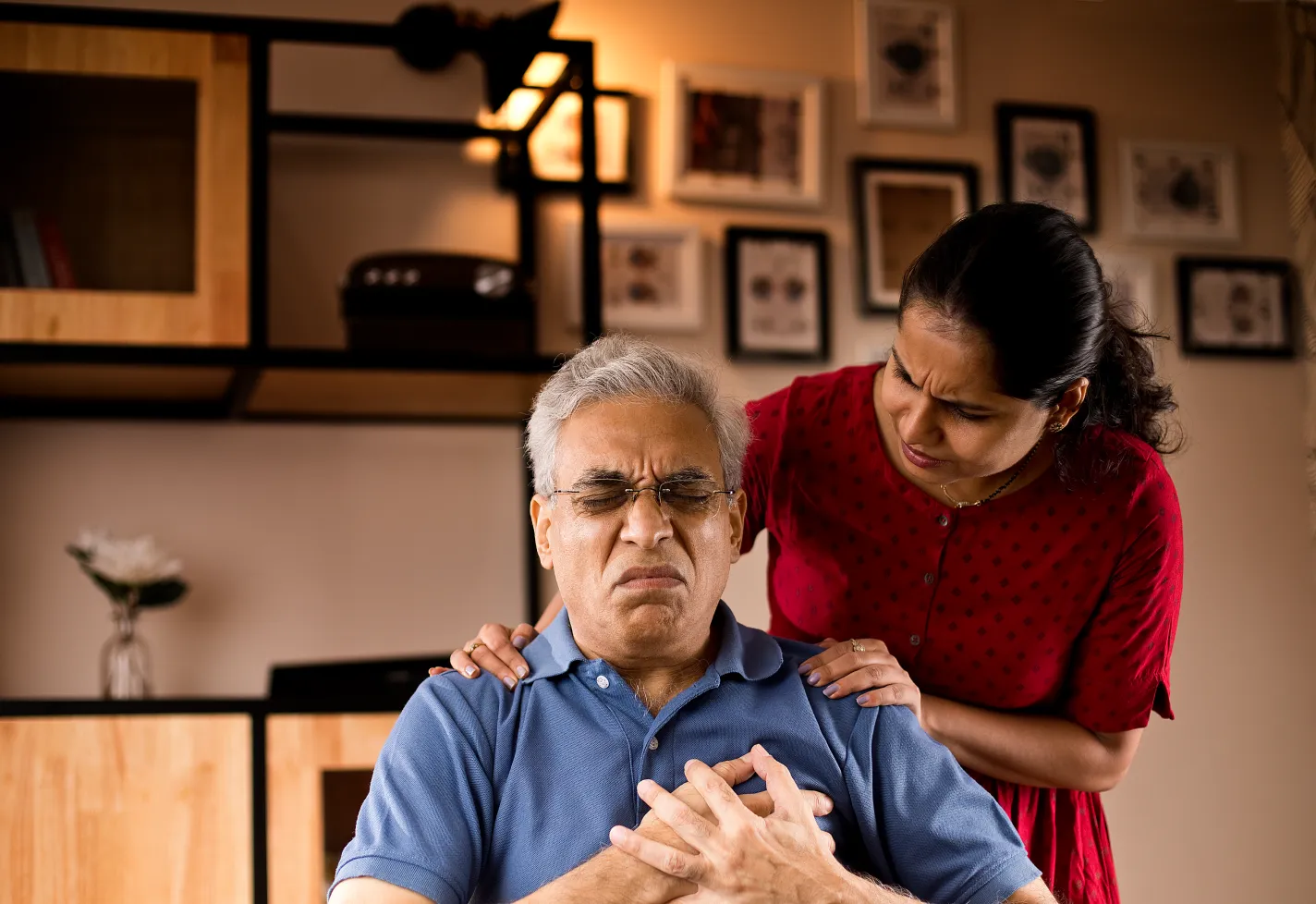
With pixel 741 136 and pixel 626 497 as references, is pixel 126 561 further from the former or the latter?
pixel 741 136

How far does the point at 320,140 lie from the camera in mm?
3021

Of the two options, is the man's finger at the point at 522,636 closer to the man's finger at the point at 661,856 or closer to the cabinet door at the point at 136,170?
the man's finger at the point at 661,856

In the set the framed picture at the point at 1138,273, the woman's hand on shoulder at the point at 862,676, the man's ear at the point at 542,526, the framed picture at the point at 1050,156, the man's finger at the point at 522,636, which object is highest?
the framed picture at the point at 1050,156

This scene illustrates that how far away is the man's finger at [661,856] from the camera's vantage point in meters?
1.39

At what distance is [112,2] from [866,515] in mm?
2186

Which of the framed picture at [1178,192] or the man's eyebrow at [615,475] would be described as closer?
the man's eyebrow at [615,475]

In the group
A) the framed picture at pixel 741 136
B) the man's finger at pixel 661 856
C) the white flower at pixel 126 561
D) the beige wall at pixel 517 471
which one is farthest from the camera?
the framed picture at pixel 741 136

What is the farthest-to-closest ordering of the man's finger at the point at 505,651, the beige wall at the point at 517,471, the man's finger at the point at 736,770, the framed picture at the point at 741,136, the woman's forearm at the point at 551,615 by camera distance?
the framed picture at the point at 741,136 < the beige wall at the point at 517,471 < the woman's forearm at the point at 551,615 < the man's finger at the point at 505,651 < the man's finger at the point at 736,770

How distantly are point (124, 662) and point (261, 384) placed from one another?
0.66 meters

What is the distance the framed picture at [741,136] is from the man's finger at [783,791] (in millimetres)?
1982

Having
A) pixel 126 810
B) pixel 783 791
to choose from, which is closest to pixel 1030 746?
pixel 783 791

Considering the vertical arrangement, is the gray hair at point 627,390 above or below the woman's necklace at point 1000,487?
above

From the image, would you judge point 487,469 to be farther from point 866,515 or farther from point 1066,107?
point 1066,107

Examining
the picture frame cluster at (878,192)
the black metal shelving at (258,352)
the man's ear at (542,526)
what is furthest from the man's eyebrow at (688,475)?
the picture frame cluster at (878,192)
